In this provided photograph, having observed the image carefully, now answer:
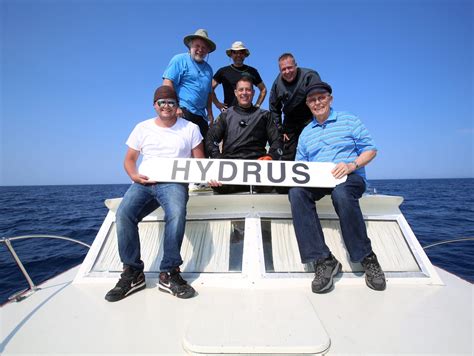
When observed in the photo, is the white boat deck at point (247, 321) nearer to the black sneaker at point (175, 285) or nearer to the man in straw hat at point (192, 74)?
the black sneaker at point (175, 285)

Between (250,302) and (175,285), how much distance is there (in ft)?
2.65

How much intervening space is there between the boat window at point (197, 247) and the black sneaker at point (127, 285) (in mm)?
351

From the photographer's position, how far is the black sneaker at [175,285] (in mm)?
2668

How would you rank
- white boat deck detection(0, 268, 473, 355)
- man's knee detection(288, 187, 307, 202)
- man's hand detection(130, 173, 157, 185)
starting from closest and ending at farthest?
white boat deck detection(0, 268, 473, 355) < man's knee detection(288, 187, 307, 202) < man's hand detection(130, 173, 157, 185)

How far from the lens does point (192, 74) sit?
198 inches

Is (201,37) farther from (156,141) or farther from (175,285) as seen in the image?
(175,285)

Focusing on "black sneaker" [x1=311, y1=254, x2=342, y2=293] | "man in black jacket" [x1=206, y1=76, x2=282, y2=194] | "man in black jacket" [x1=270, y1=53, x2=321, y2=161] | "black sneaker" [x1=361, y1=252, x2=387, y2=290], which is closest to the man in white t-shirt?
"man in black jacket" [x1=206, y1=76, x2=282, y2=194]

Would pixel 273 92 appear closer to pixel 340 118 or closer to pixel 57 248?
pixel 340 118

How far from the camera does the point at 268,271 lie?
3043mm

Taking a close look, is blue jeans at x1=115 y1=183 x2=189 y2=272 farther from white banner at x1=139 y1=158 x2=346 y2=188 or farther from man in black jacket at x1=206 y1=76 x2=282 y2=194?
man in black jacket at x1=206 y1=76 x2=282 y2=194

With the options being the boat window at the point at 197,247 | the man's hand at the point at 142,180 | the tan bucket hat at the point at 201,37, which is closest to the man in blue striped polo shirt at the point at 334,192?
the boat window at the point at 197,247

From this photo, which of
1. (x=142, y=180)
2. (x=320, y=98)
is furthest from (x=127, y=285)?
(x=320, y=98)

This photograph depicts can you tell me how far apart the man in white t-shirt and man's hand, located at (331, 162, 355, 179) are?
71.9 inches

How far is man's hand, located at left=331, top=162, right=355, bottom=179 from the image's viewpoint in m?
3.23
